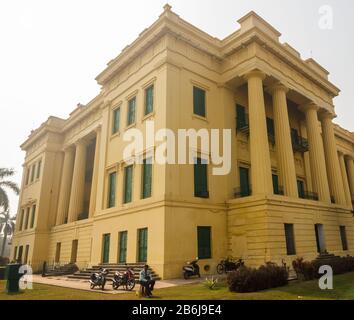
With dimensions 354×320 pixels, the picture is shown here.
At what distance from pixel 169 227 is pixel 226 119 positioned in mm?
9863

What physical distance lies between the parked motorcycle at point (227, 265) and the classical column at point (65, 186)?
2202 centimetres

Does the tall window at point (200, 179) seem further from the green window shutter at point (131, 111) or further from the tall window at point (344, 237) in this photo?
the tall window at point (344, 237)

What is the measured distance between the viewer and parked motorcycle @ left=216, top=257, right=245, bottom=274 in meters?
18.4

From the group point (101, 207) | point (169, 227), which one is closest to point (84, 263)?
point (101, 207)

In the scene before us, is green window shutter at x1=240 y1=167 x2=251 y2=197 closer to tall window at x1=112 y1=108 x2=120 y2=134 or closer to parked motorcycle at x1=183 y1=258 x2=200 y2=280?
parked motorcycle at x1=183 y1=258 x2=200 y2=280

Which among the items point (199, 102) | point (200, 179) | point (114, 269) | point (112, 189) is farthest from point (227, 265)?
point (199, 102)

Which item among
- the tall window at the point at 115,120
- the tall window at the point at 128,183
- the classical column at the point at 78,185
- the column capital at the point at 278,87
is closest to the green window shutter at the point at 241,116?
the column capital at the point at 278,87

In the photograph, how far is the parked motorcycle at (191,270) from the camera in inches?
664

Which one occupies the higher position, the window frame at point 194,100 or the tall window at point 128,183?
the window frame at point 194,100

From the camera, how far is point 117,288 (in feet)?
47.9

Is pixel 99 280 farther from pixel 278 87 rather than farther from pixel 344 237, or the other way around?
pixel 344 237

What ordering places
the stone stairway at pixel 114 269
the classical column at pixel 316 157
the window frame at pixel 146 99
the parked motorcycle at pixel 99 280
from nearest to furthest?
1. the parked motorcycle at pixel 99 280
2. the stone stairway at pixel 114 269
3. the window frame at pixel 146 99
4. the classical column at pixel 316 157

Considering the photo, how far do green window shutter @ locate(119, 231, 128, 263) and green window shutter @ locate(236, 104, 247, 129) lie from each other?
11705 mm

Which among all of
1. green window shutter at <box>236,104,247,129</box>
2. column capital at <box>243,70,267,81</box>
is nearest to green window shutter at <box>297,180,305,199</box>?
green window shutter at <box>236,104,247,129</box>
